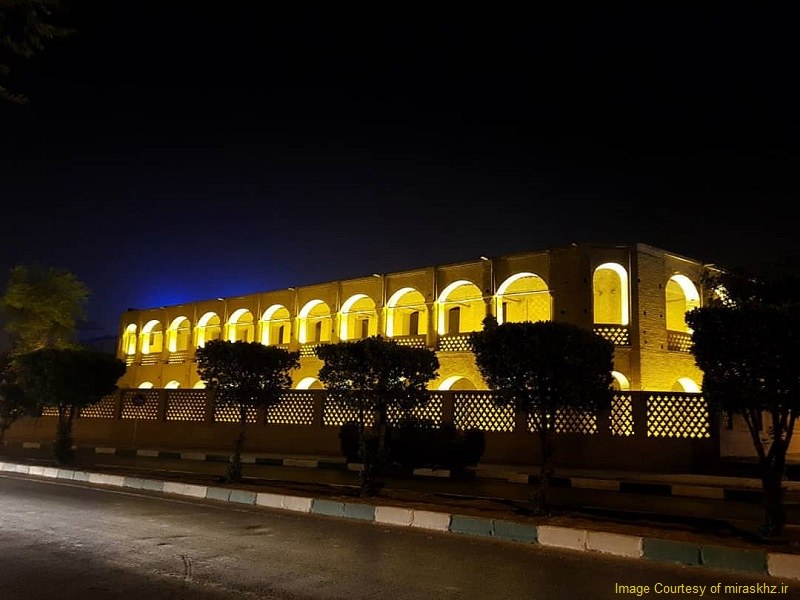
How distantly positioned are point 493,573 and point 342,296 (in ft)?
69.6

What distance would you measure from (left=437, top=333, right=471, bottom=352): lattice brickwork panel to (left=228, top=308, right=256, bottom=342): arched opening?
11.0 metres

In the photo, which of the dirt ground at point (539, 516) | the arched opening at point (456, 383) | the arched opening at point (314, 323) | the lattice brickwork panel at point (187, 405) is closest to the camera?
the dirt ground at point (539, 516)

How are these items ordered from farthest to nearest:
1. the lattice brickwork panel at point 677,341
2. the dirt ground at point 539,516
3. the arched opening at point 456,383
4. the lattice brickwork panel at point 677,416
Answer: the arched opening at point 456,383
the lattice brickwork panel at point 677,341
the lattice brickwork panel at point 677,416
the dirt ground at point 539,516

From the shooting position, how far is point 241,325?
32.1 m

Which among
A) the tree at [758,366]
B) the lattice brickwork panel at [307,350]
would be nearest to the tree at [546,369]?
the tree at [758,366]

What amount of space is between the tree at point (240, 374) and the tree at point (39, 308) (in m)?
22.1

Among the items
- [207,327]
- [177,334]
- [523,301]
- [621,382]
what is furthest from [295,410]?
[177,334]

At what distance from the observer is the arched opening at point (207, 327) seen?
33.1m

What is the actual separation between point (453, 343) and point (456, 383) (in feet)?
6.53

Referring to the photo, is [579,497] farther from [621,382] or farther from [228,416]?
[228,416]

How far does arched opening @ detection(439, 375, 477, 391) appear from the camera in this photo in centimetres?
2375

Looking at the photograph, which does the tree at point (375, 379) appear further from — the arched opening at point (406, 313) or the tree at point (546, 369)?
the arched opening at point (406, 313)

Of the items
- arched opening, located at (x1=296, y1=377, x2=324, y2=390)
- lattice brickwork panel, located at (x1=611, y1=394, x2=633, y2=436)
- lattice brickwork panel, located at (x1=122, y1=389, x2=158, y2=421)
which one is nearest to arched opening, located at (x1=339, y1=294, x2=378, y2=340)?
arched opening, located at (x1=296, y1=377, x2=324, y2=390)

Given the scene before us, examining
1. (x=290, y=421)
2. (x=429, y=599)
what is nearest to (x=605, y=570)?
(x=429, y=599)
